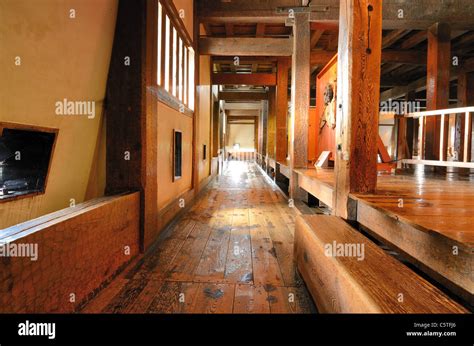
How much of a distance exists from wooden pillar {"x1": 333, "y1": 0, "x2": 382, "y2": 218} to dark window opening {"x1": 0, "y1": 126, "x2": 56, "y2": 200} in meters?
2.37

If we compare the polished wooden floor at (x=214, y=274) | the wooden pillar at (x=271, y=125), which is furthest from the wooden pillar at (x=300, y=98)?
the wooden pillar at (x=271, y=125)

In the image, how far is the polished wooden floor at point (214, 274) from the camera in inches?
79.4

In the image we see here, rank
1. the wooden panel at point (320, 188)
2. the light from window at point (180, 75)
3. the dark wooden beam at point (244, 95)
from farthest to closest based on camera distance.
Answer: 1. the dark wooden beam at point (244, 95)
2. the light from window at point (180, 75)
3. the wooden panel at point (320, 188)

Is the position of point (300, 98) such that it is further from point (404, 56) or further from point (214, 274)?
point (404, 56)

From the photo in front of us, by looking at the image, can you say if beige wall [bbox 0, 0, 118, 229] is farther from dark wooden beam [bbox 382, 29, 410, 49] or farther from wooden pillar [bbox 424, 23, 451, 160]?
dark wooden beam [bbox 382, 29, 410, 49]

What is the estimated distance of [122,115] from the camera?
9.20ft

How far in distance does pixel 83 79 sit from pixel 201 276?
186 centimetres

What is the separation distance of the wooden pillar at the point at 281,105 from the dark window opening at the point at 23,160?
7842mm

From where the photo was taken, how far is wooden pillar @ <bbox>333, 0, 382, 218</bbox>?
2600mm

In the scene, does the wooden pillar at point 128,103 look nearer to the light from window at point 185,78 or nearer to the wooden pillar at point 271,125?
the light from window at point 185,78

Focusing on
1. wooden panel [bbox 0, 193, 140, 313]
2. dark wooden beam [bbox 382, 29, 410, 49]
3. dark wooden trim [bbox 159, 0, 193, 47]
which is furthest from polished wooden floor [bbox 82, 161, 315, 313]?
dark wooden beam [bbox 382, 29, 410, 49]

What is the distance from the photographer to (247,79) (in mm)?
10406

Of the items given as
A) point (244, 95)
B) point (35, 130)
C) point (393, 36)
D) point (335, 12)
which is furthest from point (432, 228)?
point (244, 95)

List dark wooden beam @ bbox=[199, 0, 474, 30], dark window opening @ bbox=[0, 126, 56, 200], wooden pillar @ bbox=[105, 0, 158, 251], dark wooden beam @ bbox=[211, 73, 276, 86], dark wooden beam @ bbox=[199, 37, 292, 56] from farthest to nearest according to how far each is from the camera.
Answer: dark wooden beam @ bbox=[211, 73, 276, 86] → dark wooden beam @ bbox=[199, 37, 292, 56] → dark wooden beam @ bbox=[199, 0, 474, 30] → wooden pillar @ bbox=[105, 0, 158, 251] → dark window opening @ bbox=[0, 126, 56, 200]
